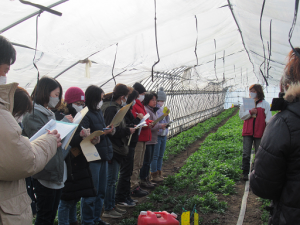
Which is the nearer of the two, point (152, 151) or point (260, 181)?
point (260, 181)

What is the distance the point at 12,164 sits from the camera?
1.41m

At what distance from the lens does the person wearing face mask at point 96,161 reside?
3.21m

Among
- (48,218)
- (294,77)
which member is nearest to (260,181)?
(294,77)

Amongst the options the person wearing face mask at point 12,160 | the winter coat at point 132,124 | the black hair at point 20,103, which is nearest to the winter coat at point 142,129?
the winter coat at point 132,124

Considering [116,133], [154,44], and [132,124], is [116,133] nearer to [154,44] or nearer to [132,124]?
[132,124]

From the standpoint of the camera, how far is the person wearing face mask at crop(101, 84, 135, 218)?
12.6ft

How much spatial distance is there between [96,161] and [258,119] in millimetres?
3536

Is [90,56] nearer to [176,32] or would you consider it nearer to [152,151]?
[176,32]

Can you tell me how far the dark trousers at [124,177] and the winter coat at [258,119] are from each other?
2.55m

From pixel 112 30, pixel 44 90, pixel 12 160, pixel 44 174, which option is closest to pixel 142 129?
pixel 112 30

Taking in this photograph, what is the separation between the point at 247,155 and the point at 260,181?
3.98 meters

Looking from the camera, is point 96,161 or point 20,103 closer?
point 20,103

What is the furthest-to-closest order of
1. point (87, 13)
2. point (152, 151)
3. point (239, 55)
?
point (239, 55) < point (152, 151) < point (87, 13)

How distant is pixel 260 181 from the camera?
1.72 m
